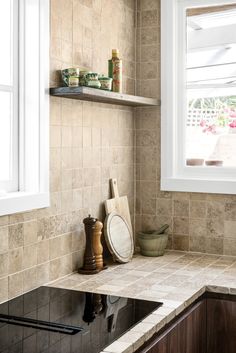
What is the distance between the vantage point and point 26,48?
7.95ft

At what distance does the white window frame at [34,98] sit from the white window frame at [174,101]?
97cm

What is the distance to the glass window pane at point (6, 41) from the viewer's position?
237cm

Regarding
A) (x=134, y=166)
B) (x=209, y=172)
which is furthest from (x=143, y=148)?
(x=209, y=172)

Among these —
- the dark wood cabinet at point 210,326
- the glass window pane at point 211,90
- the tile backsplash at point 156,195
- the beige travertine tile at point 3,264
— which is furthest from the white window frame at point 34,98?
the glass window pane at point 211,90

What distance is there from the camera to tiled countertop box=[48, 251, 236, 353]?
6.59ft

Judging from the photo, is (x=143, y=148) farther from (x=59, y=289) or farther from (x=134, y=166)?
(x=59, y=289)

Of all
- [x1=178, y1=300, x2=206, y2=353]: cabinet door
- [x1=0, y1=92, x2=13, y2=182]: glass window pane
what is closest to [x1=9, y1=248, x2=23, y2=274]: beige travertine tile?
[x1=0, y1=92, x2=13, y2=182]: glass window pane

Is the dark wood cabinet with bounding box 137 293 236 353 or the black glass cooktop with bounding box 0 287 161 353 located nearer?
the black glass cooktop with bounding box 0 287 161 353

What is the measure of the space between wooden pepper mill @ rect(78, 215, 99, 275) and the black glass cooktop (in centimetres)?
30

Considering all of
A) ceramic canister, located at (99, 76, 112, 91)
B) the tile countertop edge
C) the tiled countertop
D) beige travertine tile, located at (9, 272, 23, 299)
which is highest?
ceramic canister, located at (99, 76, 112, 91)

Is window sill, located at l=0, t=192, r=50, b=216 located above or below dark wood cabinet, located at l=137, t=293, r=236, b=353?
above

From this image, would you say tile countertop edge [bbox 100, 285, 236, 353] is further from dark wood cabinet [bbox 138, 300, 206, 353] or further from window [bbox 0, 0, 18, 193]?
window [bbox 0, 0, 18, 193]

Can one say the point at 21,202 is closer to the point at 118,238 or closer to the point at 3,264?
the point at 3,264

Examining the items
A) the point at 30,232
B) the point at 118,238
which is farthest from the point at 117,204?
the point at 30,232
